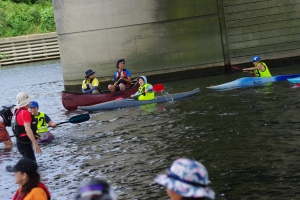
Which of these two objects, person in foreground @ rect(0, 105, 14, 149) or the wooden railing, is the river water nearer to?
person in foreground @ rect(0, 105, 14, 149)

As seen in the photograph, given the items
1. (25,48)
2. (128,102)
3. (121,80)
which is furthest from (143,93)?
(25,48)

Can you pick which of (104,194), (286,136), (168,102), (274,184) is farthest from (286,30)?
(104,194)

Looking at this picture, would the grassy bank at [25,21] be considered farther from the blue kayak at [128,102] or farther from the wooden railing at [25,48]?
the blue kayak at [128,102]

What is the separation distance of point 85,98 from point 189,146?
7968 millimetres

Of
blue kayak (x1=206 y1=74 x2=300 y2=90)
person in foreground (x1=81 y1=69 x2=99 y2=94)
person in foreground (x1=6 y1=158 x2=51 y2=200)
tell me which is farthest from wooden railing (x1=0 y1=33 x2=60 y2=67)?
person in foreground (x1=6 y1=158 x2=51 y2=200)

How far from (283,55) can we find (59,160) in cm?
1476

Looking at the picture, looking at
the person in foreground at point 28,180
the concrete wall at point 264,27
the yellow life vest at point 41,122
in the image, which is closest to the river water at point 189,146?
the yellow life vest at point 41,122

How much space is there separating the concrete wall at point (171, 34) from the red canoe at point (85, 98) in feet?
16.1

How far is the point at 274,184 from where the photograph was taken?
8.41 meters

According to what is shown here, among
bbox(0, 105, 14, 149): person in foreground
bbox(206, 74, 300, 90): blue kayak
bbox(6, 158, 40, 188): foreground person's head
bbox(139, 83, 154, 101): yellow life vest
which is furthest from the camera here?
bbox(206, 74, 300, 90): blue kayak

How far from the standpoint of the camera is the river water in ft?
29.2

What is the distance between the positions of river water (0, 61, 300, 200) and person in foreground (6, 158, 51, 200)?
10.8 feet

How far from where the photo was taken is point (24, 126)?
30.0 ft

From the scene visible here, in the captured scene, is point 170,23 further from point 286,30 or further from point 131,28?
point 286,30
